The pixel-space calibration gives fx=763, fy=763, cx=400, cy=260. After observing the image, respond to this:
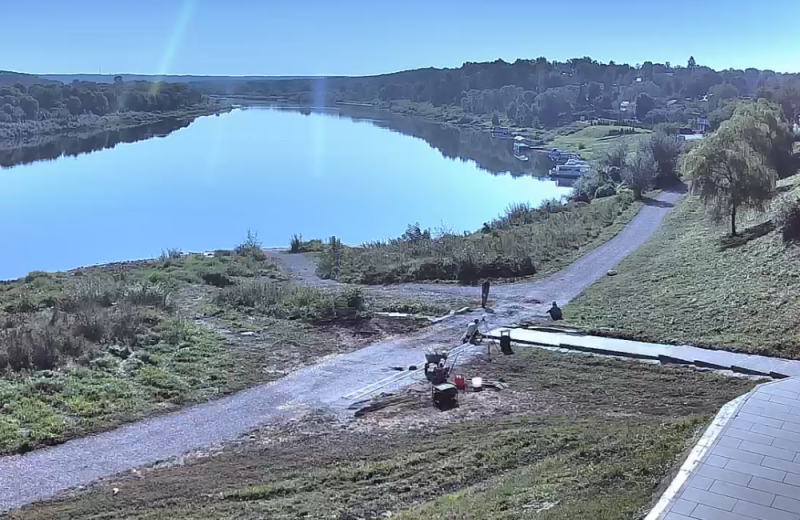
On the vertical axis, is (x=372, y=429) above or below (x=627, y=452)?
below

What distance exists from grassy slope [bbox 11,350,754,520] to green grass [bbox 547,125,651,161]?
56.4 m

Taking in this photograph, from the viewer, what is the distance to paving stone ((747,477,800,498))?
696 cm

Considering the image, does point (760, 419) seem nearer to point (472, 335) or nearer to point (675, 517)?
point (675, 517)

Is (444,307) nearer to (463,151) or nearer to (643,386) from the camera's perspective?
(643,386)

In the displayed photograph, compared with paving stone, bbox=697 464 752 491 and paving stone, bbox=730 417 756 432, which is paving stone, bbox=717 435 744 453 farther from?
paving stone, bbox=697 464 752 491

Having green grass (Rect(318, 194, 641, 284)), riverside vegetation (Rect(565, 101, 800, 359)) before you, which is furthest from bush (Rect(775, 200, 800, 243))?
green grass (Rect(318, 194, 641, 284))

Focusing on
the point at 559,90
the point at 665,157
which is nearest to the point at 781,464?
the point at 665,157

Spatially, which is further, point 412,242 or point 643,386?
point 412,242

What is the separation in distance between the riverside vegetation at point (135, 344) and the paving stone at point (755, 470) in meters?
7.65

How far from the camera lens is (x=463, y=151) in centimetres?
7625

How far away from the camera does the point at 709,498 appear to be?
22.0 feet

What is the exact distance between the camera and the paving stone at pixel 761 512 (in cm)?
648

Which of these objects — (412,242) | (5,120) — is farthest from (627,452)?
(5,120)

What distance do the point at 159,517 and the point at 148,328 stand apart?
25.5 ft
